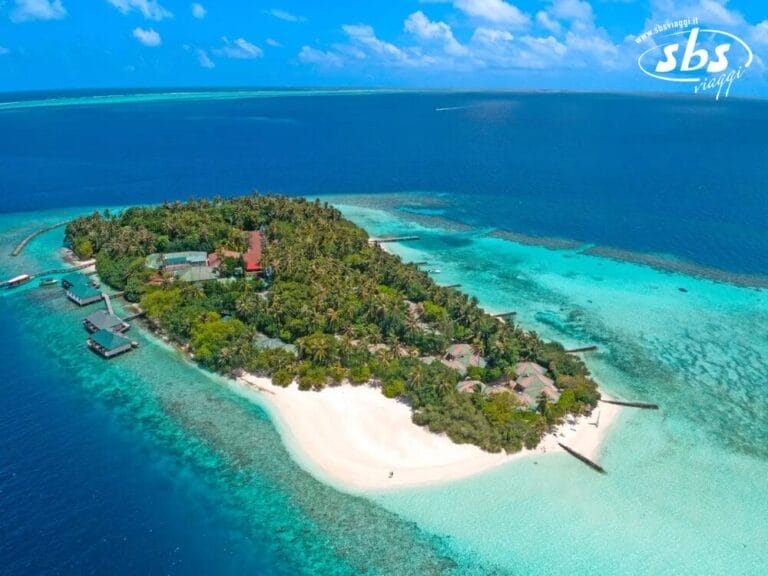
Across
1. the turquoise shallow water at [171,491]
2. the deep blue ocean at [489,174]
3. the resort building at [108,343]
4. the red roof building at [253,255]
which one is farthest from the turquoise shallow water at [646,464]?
the resort building at [108,343]

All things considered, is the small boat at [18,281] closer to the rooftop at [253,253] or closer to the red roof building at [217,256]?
the red roof building at [217,256]

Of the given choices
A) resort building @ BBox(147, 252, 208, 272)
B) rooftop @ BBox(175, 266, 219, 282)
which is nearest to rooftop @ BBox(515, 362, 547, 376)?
rooftop @ BBox(175, 266, 219, 282)

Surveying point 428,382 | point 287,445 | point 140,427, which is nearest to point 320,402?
point 287,445

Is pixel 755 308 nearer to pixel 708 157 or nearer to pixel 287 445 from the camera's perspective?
pixel 287 445

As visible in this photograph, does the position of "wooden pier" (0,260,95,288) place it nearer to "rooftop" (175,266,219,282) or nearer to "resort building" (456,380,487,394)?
"rooftop" (175,266,219,282)

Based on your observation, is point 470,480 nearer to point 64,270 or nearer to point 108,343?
point 108,343

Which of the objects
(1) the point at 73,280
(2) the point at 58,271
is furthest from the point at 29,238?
(1) the point at 73,280
